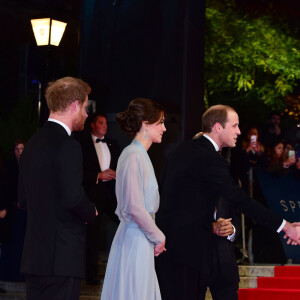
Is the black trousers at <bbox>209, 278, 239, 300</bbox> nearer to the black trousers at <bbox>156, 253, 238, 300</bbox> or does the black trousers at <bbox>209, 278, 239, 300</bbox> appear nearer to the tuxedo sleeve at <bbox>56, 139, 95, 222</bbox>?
the black trousers at <bbox>156, 253, 238, 300</bbox>

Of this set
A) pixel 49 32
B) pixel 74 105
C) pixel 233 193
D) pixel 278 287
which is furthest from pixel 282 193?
pixel 74 105

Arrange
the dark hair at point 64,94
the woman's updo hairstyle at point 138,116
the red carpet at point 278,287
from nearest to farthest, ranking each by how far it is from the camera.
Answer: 1. the dark hair at point 64,94
2. the woman's updo hairstyle at point 138,116
3. the red carpet at point 278,287

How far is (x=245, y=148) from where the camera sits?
31.2ft

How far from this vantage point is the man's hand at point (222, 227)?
17.0 feet

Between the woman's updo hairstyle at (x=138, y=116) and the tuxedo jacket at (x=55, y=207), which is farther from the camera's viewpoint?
the woman's updo hairstyle at (x=138, y=116)

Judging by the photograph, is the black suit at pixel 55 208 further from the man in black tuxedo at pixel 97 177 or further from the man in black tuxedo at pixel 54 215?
the man in black tuxedo at pixel 97 177

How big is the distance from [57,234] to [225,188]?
1.43m

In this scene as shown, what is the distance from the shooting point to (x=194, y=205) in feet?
16.2

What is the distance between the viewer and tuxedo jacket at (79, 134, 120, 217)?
7922 mm

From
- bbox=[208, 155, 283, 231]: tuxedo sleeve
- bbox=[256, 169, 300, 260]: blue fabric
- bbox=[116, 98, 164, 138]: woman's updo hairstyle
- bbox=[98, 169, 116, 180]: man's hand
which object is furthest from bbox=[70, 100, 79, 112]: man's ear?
bbox=[256, 169, 300, 260]: blue fabric

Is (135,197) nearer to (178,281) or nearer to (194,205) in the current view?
(194,205)

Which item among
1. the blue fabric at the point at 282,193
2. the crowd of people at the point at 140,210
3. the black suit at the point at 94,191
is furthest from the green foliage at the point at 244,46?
the crowd of people at the point at 140,210

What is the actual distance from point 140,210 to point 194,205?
40 centimetres

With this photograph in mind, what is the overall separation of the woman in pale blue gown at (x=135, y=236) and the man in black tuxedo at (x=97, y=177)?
285 centimetres
